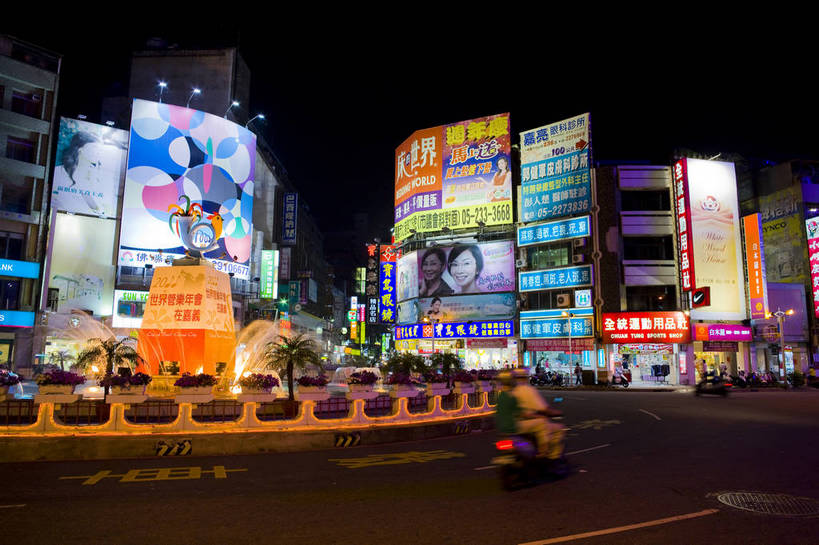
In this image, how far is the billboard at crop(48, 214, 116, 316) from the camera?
141ft

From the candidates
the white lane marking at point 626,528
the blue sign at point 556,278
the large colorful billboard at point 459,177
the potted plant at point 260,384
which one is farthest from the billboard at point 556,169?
the white lane marking at point 626,528

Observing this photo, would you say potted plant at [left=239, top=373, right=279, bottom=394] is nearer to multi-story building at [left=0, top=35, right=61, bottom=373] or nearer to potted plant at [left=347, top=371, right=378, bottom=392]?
potted plant at [left=347, top=371, right=378, bottom=392]

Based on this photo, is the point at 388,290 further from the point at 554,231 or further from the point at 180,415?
the point at 180,415

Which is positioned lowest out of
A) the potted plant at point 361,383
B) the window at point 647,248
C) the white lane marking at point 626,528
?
the white lane marking at point 626,528

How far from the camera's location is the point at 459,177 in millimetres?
54781

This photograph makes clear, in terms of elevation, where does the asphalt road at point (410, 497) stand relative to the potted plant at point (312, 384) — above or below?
below

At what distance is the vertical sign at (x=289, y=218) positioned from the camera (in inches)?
2425

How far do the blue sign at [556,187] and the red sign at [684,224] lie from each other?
684cm

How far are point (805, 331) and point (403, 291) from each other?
36.5 metres

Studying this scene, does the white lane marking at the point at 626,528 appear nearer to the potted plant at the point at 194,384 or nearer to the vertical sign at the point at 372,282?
the potted plant at the point at 194,384

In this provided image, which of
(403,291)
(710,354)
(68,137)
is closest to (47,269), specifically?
(68,137)

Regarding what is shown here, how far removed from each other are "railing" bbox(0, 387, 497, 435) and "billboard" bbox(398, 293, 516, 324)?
35.4 metres

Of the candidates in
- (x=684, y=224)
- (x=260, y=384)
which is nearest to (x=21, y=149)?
(x=260, y=384)

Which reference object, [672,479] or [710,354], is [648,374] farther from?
[672,479]
